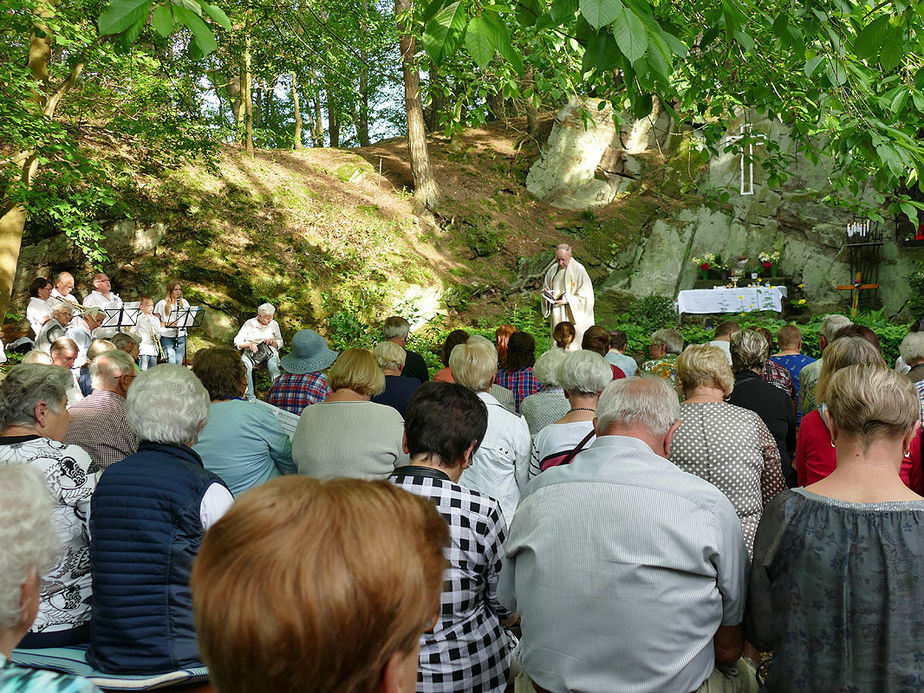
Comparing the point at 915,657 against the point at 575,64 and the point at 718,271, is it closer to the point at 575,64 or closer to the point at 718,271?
the point at 575,64

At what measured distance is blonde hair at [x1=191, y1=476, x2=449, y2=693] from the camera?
92 centimetres

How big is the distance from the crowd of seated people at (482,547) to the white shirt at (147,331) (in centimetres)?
723

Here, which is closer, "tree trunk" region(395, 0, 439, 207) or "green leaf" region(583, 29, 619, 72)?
"green leaf" region(583, 29, 619, 72)

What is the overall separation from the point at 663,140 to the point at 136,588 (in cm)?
1977

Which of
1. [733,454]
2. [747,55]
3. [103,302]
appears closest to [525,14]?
[733,454]

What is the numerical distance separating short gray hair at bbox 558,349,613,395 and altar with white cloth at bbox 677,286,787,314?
37.3 ft

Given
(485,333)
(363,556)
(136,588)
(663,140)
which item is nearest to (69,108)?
(485,333)

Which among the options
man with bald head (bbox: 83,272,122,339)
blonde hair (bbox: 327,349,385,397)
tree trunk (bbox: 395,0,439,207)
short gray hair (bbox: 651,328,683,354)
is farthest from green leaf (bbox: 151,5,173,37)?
tree trunk (bbox: 395,0,439,207)

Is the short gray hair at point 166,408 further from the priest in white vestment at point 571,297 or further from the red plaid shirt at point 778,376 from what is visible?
the priest in white vestment at point 571,297

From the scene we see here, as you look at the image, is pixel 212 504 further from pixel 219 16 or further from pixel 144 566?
pixel 219 16

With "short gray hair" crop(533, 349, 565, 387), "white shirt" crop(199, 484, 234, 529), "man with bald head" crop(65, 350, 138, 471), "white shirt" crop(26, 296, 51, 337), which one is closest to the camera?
"white shirt" crop(199, 484, 234, 529)

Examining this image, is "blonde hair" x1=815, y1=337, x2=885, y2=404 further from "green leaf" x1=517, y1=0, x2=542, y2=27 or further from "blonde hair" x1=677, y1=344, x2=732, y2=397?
"green leaf" x1=517, y1=0, x2=542, y2=27

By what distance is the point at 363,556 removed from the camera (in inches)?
37.7

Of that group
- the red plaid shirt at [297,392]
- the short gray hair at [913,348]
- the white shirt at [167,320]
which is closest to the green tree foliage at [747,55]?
the short gray hair at [913,348]
